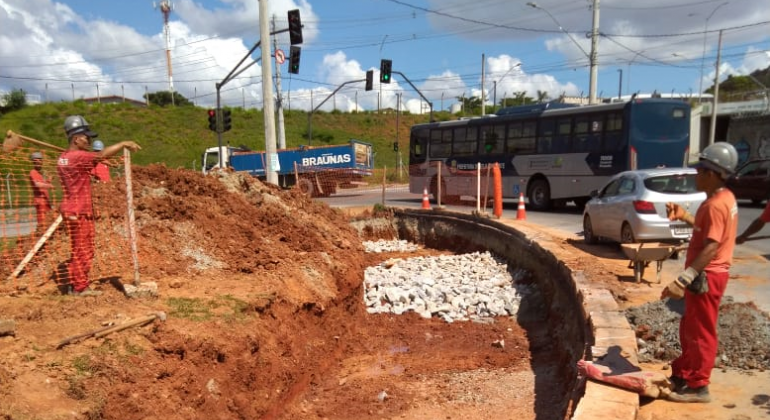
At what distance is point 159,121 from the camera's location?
50.3 metres

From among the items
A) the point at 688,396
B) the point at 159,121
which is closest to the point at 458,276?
the point at 688,396

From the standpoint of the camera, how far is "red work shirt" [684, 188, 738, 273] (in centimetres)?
331

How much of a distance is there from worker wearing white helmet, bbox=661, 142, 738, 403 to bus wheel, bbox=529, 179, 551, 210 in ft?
44.7

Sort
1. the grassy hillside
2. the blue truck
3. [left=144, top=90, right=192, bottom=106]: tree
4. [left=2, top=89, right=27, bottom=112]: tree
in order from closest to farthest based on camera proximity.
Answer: the blue truck → the grassy hillside → [left=2, top=89, right=27, bottom=112]: tree → [left=144, top=90, right=192, bottom=106]: tree

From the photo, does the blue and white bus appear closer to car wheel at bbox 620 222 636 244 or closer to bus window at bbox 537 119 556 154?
bus window at bbox 537 119 556 154

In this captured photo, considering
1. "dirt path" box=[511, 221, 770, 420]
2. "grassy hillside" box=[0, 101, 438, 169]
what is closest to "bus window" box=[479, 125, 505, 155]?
"dirt path" box=[511, 221, 770, 420]

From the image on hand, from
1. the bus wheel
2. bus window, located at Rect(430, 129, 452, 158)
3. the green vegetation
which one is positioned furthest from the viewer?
Result: bus window, located at Rect(430, 129, 452, 158)

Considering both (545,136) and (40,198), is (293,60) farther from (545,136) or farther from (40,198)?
(40,198)

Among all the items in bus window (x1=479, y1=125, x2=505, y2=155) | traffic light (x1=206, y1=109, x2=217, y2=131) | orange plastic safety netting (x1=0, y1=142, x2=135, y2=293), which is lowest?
orange plastic safety netting (x1=0, y1=142, x2=135, y2=293)

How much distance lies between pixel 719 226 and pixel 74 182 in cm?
558

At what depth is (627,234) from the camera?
29.8 ft

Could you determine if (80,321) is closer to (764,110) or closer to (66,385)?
(66,385)

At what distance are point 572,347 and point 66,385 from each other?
4.68 meters

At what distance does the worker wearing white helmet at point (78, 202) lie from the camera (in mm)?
5262
